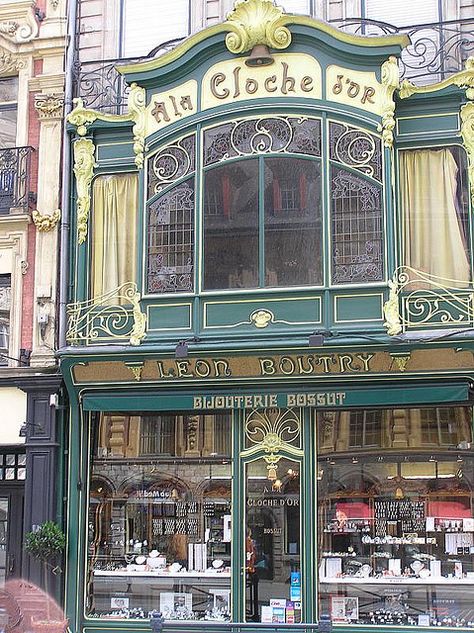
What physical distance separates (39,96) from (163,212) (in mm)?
3396

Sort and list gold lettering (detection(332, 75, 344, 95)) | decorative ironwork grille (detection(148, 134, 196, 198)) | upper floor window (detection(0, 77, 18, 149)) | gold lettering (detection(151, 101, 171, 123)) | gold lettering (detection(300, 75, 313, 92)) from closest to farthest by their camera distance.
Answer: gold lettering (detection(332, 75, 344, 95)) → gold lettering (detection(300, 75, 313, 92)) → decorative ironwork grille (detection(148, 134, 196, 198)) → gold lettering (detection(151, 101, 171, 123)) → upper floor window (detection(0, 77, 18, 149))

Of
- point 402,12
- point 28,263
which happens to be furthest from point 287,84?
point 28,263

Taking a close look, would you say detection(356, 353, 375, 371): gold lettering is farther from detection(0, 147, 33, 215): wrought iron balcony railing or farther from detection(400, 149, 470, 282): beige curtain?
detection(0, 147, 33, 215): wrought iron balcony railing

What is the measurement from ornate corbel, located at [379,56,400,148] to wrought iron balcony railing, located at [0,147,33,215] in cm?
596

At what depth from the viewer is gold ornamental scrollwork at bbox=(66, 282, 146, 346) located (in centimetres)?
1520

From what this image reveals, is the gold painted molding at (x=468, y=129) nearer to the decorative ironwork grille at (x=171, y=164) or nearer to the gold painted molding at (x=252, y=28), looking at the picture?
the gold painted molding at (x=252, y=28)

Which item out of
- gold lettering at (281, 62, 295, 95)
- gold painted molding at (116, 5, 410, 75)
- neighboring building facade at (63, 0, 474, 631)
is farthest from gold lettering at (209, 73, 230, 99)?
gold lettering at (281, 62, 295, 95)

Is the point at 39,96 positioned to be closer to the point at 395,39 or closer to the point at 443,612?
the point at 395,39

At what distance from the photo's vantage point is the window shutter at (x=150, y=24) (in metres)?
17.3

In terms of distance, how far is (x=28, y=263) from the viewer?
16547mm

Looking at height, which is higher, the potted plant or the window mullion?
the window mullion

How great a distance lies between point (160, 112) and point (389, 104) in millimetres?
3510

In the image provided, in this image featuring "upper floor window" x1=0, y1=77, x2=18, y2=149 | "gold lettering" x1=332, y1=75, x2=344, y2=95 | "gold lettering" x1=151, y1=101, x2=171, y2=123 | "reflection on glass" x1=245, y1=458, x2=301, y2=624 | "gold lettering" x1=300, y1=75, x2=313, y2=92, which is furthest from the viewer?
"upper floor window" x1=0, y1=77, x2=18, y2=149

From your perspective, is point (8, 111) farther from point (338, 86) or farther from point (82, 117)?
point (338, 86)
